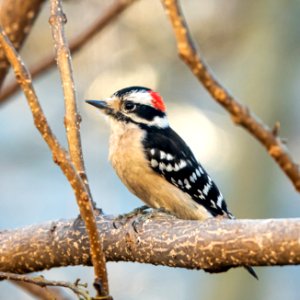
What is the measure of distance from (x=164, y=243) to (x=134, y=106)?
5.50 ft

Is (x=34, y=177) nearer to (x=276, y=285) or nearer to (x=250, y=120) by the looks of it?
(x=276, y=285)

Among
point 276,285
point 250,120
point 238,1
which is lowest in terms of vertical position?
point 250,120

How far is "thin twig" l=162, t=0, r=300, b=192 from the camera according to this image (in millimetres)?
1568

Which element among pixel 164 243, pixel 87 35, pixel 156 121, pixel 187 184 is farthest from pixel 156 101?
pixel 164 243

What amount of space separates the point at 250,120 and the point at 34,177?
7725mm

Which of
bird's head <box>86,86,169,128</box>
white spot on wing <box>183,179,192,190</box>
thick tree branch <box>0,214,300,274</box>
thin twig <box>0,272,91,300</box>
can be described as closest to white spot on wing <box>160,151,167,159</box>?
white spot on wing <box>183,179,192,190</box>

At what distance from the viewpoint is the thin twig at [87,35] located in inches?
126

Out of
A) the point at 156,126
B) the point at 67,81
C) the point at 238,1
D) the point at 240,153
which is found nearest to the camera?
the point at 67,81

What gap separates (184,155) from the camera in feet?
12.9

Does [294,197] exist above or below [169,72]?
below

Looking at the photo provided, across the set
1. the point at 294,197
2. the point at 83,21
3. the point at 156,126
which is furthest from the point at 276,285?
the point at 156,126

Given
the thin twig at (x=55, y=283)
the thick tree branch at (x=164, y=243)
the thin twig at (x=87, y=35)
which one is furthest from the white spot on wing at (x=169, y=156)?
the thin twig at (x=55, y=283)

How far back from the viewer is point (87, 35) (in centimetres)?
330

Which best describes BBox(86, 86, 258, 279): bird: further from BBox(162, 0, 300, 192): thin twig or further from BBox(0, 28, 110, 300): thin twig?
BBox(162, 0, 300, 192): thin twig
